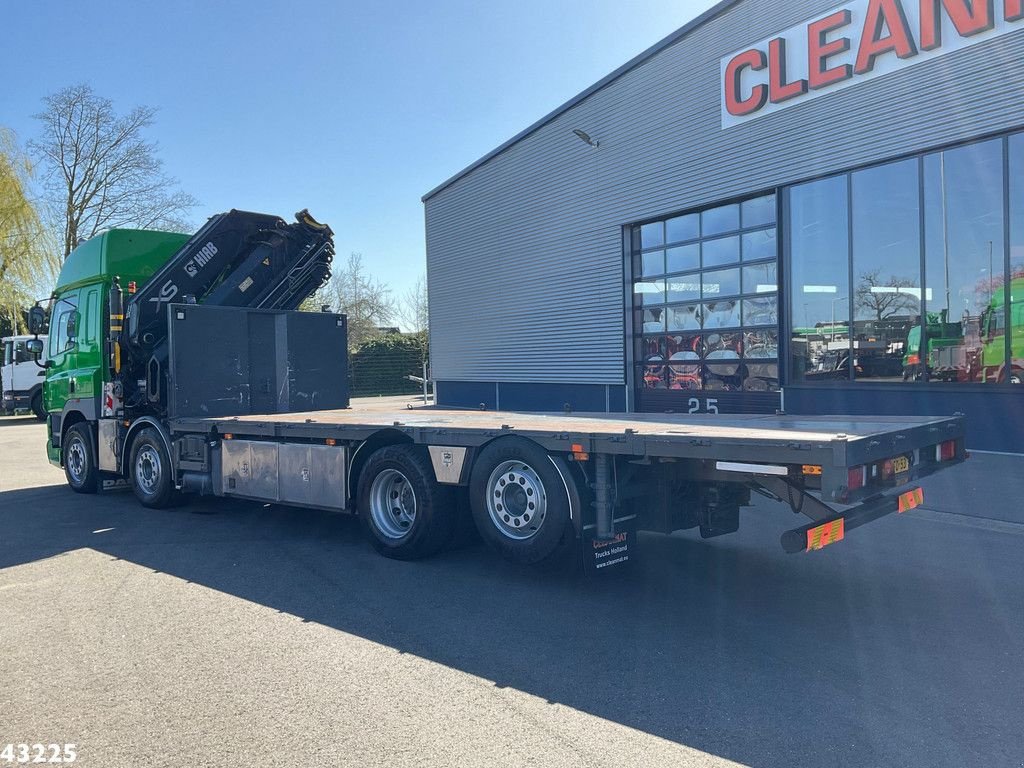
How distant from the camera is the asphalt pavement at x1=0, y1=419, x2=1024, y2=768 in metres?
3.56

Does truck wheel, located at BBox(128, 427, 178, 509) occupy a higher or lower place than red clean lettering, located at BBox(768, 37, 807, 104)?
lower

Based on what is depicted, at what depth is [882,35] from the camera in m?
12.3

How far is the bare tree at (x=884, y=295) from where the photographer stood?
12.3 meters

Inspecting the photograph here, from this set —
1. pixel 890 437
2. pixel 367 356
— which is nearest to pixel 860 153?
pixel 890 437

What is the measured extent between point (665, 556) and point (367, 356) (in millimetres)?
31525

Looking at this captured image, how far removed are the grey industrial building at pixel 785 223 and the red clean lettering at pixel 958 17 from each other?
27 mm

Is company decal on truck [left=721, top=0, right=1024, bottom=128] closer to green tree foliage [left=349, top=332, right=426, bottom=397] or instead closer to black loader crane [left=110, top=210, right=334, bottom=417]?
black loader crane [left=110, top=210, right=334, bottom=417]

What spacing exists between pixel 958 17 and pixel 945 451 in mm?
8550

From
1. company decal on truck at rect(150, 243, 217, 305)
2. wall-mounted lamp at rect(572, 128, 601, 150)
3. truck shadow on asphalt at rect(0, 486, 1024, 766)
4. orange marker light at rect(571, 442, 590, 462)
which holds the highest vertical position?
wall-mounted lamp at rect(572, 128, 601, 150)

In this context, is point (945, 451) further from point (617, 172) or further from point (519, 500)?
point (617, 172)

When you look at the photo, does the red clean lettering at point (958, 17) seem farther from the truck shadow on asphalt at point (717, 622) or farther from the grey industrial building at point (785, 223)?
the truck shadow on asphalt at point (717, 622)

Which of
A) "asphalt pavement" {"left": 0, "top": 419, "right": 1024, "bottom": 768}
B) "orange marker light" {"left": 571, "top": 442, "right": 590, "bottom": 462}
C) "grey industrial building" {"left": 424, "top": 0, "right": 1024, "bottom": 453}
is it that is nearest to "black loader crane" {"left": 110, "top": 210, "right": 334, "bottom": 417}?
"asphalt pavement" {"left": 0, "top": 419, "right": 1024, "bottom": 768}

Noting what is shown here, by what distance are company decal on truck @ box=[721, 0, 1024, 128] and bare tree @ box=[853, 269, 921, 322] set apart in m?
3.26

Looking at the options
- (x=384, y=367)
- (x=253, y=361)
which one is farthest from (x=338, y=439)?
(x=384, y=367)
